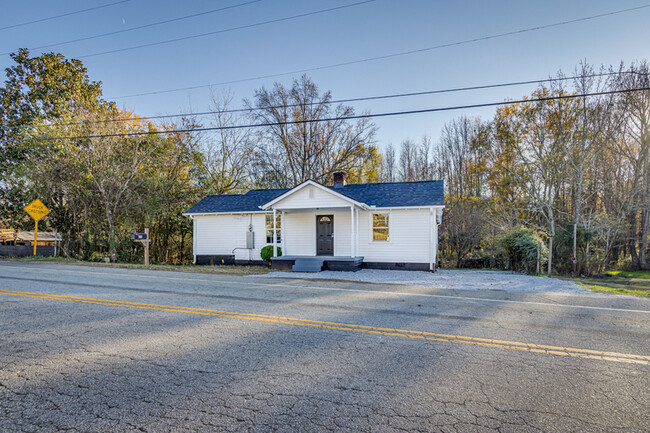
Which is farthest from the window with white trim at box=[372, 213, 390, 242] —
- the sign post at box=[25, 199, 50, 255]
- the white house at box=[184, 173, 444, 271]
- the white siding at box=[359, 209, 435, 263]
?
the sign post at box=[25, 199, 50, 255]

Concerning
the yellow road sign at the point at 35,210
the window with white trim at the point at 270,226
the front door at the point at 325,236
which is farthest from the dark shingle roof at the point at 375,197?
the yellow road sign at the point at 35,210

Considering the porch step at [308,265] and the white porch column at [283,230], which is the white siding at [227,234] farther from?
the porch step at [308,265]

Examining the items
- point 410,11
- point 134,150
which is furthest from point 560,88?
point 134,150

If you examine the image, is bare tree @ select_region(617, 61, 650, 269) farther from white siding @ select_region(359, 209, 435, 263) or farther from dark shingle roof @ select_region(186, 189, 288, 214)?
dark shingle roof @ select_region(186, 189, 288, 214)

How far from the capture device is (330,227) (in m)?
16.9

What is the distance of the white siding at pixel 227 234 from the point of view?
59.9ft

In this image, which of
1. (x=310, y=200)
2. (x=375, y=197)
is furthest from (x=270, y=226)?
(x=375, y=197)

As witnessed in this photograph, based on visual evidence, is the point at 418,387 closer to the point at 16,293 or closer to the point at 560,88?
the point at 16,293

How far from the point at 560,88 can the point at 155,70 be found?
21556 millimetres

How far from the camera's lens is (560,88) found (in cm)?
1988

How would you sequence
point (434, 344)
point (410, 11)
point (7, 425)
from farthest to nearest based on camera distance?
point (410, 11) < point (434, 344) < point (7, 425)

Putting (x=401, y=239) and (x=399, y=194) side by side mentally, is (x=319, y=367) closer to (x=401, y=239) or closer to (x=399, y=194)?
(x=401, y=239)

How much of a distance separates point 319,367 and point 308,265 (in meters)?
11.2

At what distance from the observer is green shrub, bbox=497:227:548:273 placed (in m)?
14.6
